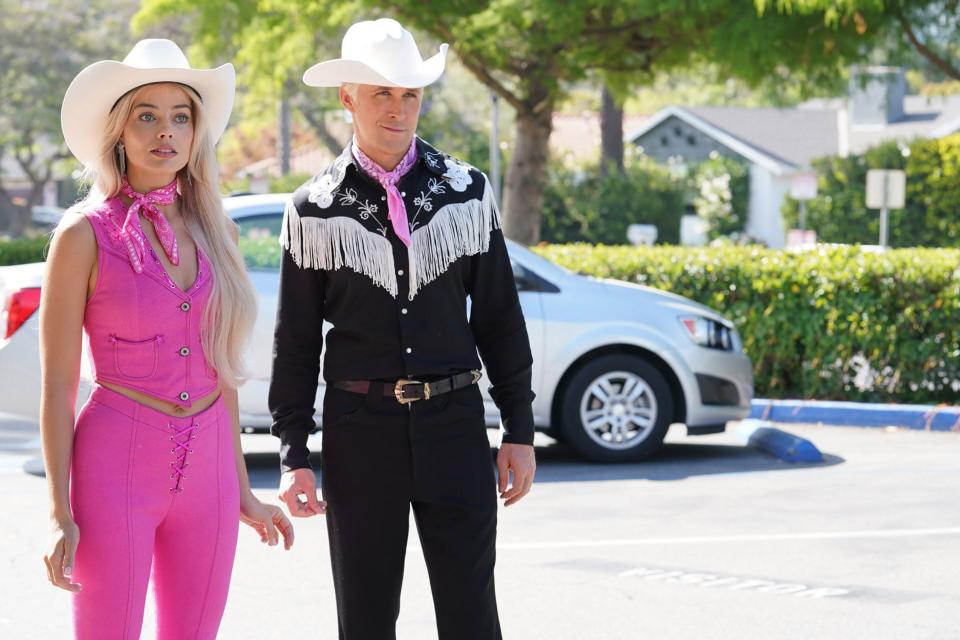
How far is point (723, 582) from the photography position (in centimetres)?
650

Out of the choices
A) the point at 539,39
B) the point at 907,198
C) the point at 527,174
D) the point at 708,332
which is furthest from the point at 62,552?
the point at 907,198

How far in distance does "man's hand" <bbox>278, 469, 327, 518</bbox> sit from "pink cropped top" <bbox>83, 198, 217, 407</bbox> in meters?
0.51

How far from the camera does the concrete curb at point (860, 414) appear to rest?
11.3m

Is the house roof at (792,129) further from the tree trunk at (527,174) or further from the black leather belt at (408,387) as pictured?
the black leather belt at (408,387)

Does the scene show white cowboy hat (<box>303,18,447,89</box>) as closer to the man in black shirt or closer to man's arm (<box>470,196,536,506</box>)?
the man in black shirt

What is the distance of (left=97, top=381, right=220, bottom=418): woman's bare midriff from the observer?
3.33 metres

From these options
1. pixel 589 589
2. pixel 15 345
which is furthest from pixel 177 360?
pixel 15 345

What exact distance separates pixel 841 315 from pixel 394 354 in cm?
884

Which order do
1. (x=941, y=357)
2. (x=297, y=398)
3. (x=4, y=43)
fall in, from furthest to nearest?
(x=4, y=43) → (x=941, y=357) → (x=297, y=398)

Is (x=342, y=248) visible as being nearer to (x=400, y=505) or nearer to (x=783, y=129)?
(x=400, y=505)

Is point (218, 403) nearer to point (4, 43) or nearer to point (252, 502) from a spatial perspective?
point (252, 502)

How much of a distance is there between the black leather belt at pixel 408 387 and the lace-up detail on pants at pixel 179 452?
528mm

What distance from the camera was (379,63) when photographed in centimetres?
378

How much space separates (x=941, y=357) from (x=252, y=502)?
924 cm
